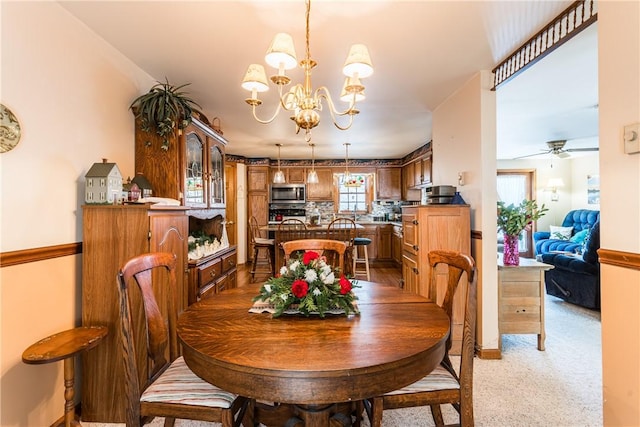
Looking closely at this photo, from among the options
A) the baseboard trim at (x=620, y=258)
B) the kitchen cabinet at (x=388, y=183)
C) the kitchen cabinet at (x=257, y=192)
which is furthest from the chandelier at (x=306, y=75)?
the kitchen cabinet at (x=388, y=183)

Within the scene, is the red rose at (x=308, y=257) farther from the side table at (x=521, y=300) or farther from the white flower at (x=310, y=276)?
the side table at (x=521, y=300)

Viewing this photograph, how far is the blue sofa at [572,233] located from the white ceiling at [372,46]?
101 inches

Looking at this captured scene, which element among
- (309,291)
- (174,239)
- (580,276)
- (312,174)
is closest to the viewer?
(309,291)

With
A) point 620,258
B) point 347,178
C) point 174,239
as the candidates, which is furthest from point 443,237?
point 347,178

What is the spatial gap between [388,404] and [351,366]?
477 mm

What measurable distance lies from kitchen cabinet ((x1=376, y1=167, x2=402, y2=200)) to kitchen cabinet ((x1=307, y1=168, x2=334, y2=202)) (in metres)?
1.05

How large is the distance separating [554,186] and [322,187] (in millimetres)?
5107

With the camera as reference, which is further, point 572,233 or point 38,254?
point 572,233

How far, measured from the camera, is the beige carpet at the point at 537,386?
71.9 inches

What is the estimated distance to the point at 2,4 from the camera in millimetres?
1451

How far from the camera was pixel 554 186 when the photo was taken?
684 cm

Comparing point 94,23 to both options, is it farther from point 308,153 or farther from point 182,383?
point 308,153

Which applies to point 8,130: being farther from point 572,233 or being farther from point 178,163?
point 572,233

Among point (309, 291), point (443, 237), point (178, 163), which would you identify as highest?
point (178, 163)
